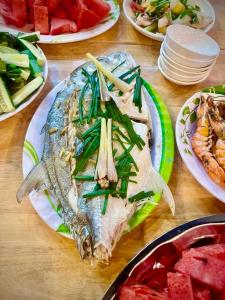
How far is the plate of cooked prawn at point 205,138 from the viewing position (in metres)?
1.22

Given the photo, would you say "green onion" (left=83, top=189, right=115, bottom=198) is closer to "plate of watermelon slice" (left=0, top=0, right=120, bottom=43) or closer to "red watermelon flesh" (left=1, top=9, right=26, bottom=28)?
"plate of watermelon slice" (left=0, top=0, right=120, bottom=43)

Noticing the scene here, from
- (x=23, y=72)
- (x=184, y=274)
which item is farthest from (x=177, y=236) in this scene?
(x=23, y=72)

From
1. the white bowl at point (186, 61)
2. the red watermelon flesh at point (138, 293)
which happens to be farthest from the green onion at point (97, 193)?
the white bowl at point (186, 61)

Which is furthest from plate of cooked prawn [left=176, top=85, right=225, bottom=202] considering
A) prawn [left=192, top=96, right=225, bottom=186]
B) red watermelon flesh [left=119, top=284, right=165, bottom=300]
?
red watermelon flesh [left=119, top=284, right=165, bottom=300]

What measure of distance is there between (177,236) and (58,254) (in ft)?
1.46

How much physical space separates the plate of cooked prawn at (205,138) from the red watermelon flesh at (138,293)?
474mm

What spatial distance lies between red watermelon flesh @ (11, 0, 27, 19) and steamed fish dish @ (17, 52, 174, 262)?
2.03ft

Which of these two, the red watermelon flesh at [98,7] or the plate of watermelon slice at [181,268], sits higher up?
the red watermelon flesh at [98,7]

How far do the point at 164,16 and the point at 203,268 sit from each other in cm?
140

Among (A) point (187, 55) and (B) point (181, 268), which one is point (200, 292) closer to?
(B) point (181, 268)

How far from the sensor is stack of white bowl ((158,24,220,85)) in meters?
1.49

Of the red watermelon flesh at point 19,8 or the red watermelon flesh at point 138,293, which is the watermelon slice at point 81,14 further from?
the red watermelon flesh at point 138,293

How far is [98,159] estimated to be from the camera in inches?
42.8

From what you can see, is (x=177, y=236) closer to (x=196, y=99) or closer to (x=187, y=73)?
(x=196, y=99)
